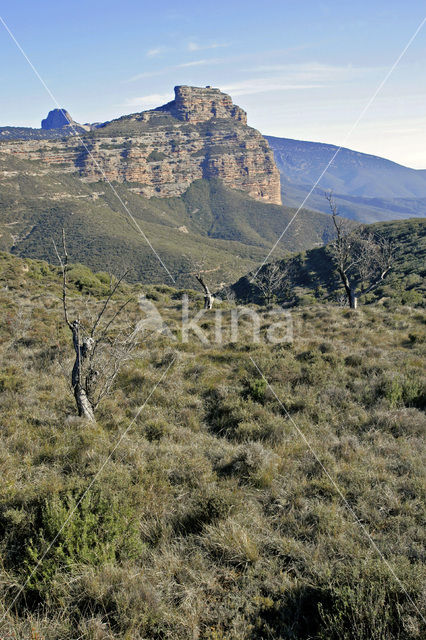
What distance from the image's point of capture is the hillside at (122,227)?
7514 cm

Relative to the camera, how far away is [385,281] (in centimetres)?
3169

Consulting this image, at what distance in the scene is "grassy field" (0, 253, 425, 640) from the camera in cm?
288

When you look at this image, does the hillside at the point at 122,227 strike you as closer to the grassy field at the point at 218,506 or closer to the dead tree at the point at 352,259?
the dead tree at the point at 352,259

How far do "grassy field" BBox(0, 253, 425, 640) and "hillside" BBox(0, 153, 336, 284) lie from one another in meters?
29.4

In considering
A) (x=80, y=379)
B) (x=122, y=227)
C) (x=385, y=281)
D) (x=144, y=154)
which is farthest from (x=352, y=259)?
(x=144, y=154)

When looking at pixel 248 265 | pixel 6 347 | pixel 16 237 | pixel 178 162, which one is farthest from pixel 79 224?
pixel 178 162

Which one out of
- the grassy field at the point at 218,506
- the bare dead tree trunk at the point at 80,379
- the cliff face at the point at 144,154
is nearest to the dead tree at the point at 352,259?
the grassy field at the point at 218,506

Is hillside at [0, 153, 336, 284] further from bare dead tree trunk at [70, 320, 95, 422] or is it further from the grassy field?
bare dead tree trunk at [70, 320, 95, 422]

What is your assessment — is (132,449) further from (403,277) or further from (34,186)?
(34,186)

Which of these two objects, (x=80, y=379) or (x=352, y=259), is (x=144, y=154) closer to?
(x=352, y=259)

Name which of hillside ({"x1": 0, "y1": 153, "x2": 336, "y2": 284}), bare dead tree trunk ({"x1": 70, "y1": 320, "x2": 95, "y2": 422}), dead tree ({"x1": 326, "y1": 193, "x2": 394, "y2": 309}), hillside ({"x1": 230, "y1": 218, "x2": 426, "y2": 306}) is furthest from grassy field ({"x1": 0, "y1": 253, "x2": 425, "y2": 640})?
hillside ({"x1": 0, "y1": 153, "x2": 336, "y2": 284})

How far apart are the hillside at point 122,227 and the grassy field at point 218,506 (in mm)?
29424

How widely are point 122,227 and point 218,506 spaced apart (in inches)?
3712

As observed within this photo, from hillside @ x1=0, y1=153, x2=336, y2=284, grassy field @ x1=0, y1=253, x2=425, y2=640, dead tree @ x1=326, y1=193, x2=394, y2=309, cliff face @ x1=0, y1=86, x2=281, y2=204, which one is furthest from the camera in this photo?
cliff face @ x1=0, y1=86, x2=281, y2=204
